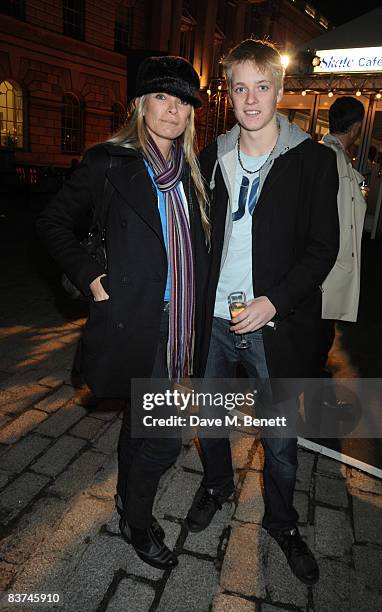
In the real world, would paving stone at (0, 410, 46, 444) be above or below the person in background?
below

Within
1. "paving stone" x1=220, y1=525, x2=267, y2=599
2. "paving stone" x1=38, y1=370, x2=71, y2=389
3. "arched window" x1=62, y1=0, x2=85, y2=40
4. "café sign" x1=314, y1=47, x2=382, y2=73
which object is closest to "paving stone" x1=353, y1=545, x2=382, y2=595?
"paving stone" x1=220, y1=525, x2=267, y2=599

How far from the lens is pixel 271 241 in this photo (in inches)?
82.4

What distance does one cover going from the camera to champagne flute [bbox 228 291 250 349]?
206 centimetres

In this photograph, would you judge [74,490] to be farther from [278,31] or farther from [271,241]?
[278,31]

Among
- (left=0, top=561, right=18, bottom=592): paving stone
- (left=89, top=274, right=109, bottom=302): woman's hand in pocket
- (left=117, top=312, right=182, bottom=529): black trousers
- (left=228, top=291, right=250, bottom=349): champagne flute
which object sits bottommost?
(left=0, top=561, right=18, bottom=592): paving stone

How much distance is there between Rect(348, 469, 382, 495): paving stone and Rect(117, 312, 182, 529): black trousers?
1.43 meters

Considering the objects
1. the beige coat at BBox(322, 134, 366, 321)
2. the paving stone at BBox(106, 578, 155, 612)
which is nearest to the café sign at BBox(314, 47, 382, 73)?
the beige coat at BBox(322, 134, 366, 321)

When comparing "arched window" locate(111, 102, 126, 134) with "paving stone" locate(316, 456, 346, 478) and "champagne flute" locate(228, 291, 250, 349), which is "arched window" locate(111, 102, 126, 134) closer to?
"paving stone" locate(316, 456, 346, 478)

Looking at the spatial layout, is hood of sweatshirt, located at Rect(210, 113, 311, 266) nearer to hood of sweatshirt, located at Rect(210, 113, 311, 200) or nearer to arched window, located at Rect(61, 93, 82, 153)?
hood of sweatshirt, located at Rect(210, 113, 311, 200)

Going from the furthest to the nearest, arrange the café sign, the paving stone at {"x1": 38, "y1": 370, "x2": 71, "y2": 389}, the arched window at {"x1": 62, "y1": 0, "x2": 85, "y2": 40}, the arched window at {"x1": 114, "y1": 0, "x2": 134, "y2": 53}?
the arched window at {"x1": 114, "y1": 0, "x2": 134, "y2": 53} < the arched window at {"x1": 62, "y1": 0, "x2": 85, "y2": 40} < the café sign < the paving stone at {"x1": 38, "y1": 370, "x2": 71, "y2": 389}

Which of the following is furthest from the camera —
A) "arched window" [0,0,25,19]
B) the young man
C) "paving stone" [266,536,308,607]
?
"arched window" [0,0,25,19]

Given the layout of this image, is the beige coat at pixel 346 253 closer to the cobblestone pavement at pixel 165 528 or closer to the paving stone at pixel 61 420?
the cobblestone pavement at pixel 165 528

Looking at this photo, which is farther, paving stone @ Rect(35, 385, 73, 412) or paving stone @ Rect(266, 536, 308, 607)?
paving stone @ Rect(35, 385, 73, 412)

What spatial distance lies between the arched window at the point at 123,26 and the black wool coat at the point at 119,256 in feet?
76.3
